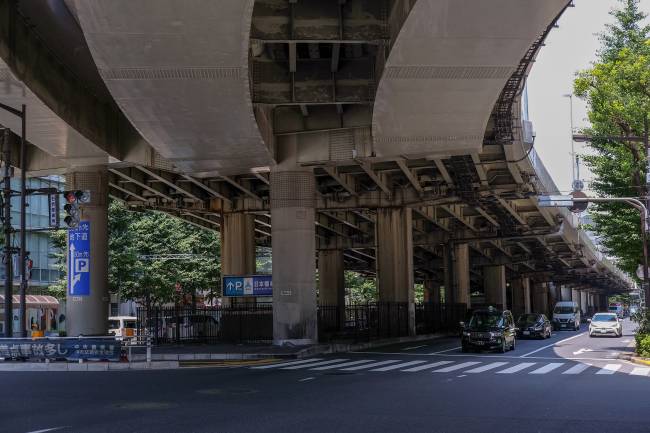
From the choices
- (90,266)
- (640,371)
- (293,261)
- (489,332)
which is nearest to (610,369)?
(640,371)

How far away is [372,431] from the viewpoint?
11273 mm

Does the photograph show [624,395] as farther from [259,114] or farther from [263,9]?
[259,114]

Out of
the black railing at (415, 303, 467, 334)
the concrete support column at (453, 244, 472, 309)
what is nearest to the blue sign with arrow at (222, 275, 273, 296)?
the black railing at (415, 303, 467, 334)

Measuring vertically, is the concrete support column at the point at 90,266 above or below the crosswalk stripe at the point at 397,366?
above

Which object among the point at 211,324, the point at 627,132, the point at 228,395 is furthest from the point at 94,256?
the point at 627,132

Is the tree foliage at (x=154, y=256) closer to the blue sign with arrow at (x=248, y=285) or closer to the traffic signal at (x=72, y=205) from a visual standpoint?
the blue sign with arrow at (x=248, y=285)

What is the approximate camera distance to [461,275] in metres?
70.4

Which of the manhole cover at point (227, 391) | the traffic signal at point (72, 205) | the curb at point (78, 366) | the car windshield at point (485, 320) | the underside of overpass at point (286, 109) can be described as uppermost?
the underside of overpass at point (286, 109)

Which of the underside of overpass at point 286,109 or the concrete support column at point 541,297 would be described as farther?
the concrete support column at point 541,297

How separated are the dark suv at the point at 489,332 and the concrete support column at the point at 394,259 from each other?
41.7ft

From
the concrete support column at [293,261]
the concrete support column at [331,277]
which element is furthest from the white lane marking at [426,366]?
the concrete support column at [331,277]

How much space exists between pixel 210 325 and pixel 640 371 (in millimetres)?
24920

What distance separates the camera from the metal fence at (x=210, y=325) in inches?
1540

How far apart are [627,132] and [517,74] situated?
938cm
